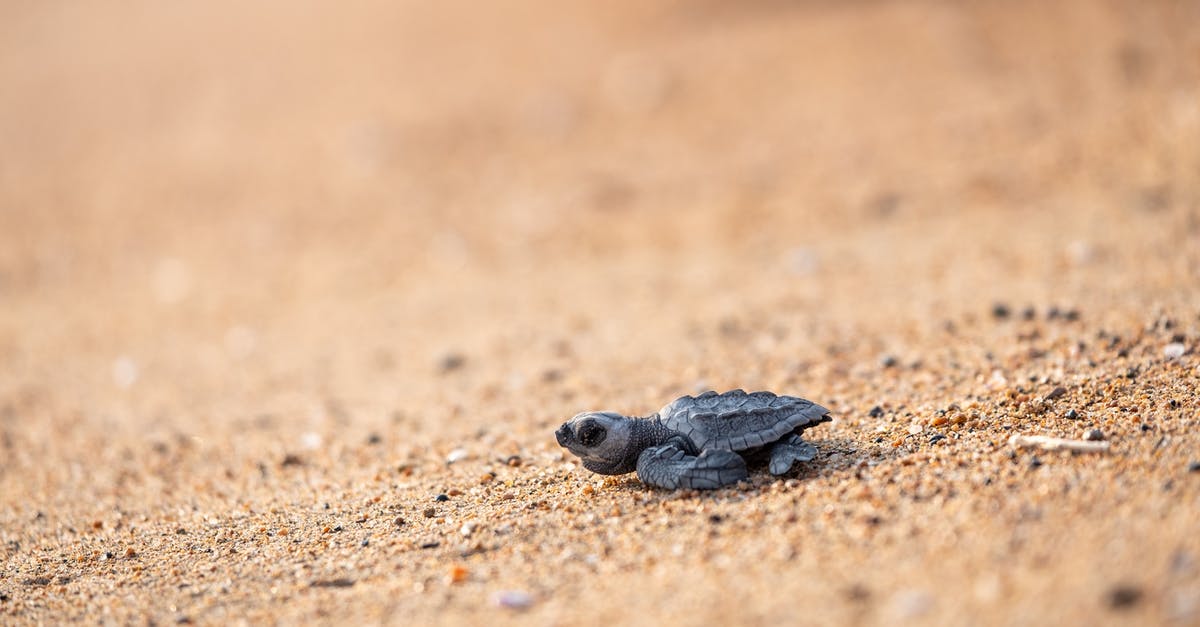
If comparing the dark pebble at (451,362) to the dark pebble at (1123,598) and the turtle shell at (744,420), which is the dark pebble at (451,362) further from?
the dark pebble at (1123,598)

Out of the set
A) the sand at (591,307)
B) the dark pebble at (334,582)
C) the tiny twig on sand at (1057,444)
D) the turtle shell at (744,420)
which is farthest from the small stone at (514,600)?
the tiny twig on sand at (1057,444)

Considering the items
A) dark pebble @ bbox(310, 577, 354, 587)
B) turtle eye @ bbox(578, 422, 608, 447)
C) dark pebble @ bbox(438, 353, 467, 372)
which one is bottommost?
dark pebble @ bbox(310, 577, 354, 587)

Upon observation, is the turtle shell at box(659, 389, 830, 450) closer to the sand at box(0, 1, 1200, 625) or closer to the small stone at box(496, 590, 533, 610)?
the sand at box(0, 1, 1200, 625)

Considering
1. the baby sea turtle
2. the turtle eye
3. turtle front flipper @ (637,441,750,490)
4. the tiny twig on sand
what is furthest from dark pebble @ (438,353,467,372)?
the tiny twig on sand

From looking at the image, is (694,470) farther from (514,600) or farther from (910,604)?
(910,604)

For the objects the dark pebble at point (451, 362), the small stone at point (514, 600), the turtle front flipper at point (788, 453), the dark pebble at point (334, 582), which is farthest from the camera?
the dark pebble at point (451, 362)

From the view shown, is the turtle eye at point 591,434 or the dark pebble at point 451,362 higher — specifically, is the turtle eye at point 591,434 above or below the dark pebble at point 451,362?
above

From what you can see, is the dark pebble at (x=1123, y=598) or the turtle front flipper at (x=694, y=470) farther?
the turtle front flipper at (x=694, y=470)
